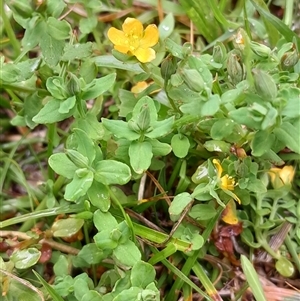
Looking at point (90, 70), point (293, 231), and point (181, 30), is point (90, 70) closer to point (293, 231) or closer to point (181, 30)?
point (181, 30)

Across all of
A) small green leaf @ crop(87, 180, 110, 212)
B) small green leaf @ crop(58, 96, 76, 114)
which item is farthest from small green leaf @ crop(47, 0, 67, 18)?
small green leaf @ crop(87, 180, 110, 212)

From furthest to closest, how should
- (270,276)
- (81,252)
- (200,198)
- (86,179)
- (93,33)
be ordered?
(93,33) → (270,276) → (81,252) → (200,198) → (86,179)

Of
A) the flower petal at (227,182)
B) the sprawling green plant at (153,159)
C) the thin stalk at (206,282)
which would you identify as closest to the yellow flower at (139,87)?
the sprawling green plant at (153,159)

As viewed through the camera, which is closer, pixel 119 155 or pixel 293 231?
pixel 119 155

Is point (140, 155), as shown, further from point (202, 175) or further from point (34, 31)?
point (34, 31)

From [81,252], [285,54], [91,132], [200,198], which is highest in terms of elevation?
[285,54]

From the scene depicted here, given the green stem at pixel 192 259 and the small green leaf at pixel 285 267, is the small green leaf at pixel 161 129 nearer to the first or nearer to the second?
the green stem at pixel 192 259

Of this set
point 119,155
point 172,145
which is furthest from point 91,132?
point 172,145
